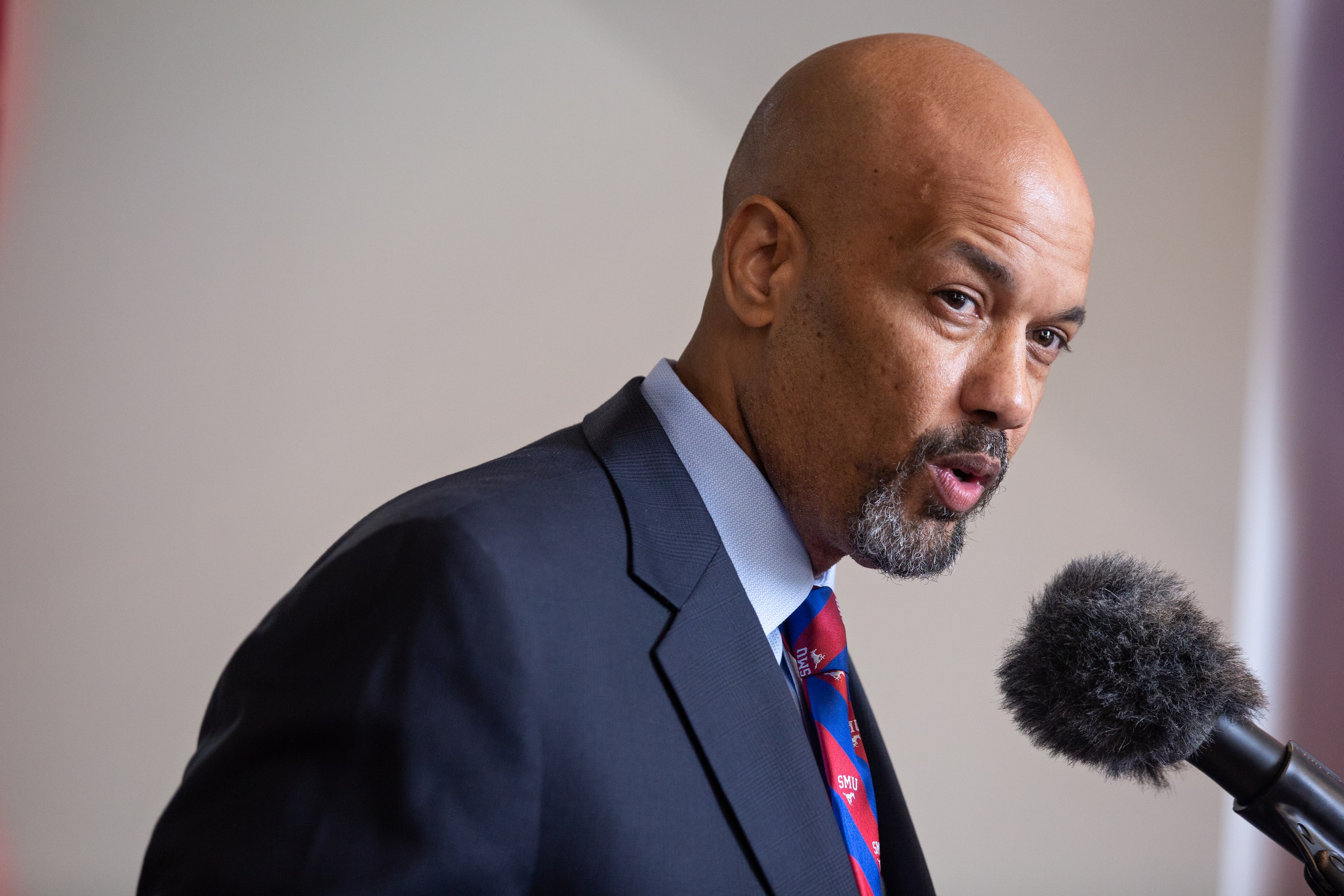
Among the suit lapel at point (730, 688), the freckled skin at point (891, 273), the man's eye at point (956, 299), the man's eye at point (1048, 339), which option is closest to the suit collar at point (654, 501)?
the suit lapel at point (730, 688)

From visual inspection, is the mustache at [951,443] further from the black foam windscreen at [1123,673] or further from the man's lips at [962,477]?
the black foam windscreen at [1123,673]

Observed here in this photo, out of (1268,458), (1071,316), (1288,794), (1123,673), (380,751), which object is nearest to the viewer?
(380,751)

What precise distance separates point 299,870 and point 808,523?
61cm

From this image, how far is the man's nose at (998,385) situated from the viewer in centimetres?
104

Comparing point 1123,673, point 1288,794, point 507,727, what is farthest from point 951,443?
point 507,727

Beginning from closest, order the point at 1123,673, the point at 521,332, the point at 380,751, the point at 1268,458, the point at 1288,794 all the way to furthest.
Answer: the point at 380,751
the point at 1288,794
the point at 1123,673
the point at 521,332
the point at 1268,458

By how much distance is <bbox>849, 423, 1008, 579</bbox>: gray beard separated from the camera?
105 centimetres

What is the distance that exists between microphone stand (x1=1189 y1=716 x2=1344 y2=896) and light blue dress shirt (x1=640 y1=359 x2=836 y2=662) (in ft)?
1.36

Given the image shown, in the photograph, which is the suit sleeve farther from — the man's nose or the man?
the man's nose

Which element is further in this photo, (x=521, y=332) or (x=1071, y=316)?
(x=521, y=332)

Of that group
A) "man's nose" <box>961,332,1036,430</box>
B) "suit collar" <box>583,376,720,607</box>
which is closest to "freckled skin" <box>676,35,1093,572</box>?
"man's nose" <box>961,332,1036,430</box>

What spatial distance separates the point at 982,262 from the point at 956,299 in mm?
45

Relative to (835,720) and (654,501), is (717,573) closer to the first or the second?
(654,501)

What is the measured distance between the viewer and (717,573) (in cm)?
98
